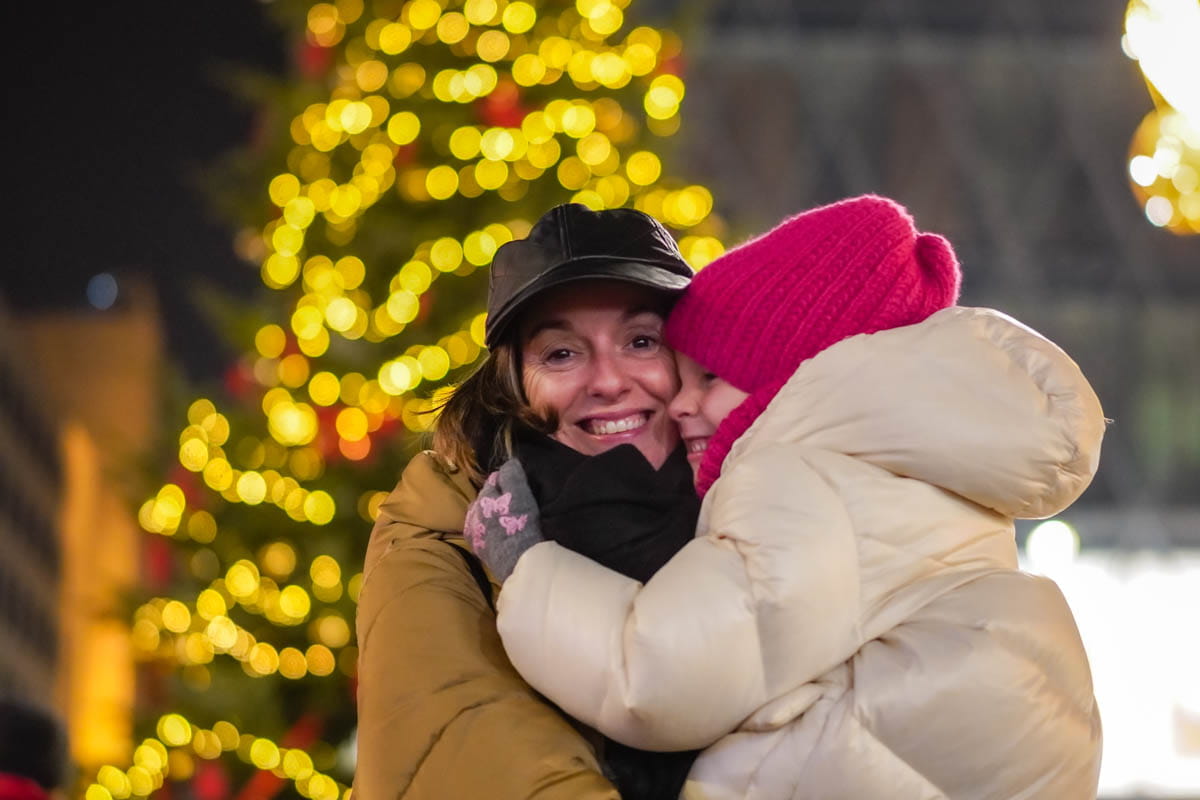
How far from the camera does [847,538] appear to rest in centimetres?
248

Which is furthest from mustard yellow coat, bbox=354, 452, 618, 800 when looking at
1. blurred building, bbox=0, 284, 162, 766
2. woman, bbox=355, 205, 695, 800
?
blurred building, bbox=0, 284, 162, 766

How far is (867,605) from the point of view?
2.49 meters

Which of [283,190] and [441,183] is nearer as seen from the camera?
[441,183]

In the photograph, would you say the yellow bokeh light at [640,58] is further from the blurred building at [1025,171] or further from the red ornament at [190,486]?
the blurred building at [1025,171]

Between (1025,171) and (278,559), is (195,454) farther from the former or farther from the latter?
(1025,171)

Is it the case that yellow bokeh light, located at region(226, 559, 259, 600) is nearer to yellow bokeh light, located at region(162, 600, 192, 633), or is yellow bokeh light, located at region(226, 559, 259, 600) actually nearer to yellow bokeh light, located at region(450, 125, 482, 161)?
yellow bokeh light, located at region(162, 600, 192, 633)

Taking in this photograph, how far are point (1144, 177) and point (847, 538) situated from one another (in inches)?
105

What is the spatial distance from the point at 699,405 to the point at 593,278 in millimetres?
303

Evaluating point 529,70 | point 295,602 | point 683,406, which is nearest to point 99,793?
point 295,602

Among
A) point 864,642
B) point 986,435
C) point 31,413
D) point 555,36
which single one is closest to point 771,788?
point 864,642

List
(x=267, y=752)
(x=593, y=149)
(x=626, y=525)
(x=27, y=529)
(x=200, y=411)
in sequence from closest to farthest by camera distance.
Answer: (x=626, y=525)
(x=267, y=752)
(x=200, y=411)
(x=593, y=149)
(x=27, y=529)

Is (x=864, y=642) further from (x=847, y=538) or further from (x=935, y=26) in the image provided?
(x=935, y=26)

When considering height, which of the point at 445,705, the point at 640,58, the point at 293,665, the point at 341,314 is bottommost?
the point at 293,665

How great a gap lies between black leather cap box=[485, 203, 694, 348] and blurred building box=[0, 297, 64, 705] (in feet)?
177
